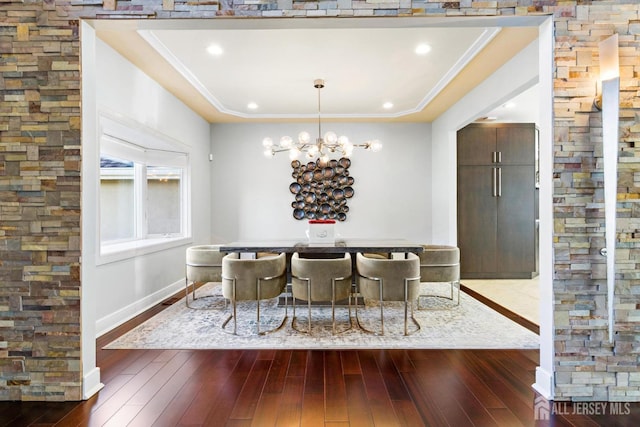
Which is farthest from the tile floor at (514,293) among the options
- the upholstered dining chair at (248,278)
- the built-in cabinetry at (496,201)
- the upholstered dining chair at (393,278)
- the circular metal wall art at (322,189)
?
the upholstered dining chair at (248,278)

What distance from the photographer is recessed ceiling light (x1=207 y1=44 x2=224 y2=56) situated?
316cm

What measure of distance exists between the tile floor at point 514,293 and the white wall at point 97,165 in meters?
4.08

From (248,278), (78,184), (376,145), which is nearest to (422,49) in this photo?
(376,145)

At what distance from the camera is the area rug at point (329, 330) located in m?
2.86

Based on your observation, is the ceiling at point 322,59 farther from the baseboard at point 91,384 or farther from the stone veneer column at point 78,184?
the baseboard at point 91,384

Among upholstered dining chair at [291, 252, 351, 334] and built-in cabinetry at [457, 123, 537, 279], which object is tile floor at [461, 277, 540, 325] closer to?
built-in cabinetry at [457, 123, 537, 279]

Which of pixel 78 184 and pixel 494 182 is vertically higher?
pixel 494 182

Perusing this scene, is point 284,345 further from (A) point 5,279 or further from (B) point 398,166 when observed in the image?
(B) point 398,166

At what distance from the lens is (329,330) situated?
3178 mm

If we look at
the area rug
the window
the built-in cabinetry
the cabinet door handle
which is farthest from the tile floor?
the window

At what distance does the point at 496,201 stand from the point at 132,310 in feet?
17.4

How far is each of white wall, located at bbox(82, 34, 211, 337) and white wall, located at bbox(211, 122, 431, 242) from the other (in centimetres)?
68

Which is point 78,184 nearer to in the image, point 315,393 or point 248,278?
point 248,278

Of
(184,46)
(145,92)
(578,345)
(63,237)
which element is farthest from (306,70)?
(578,345)
